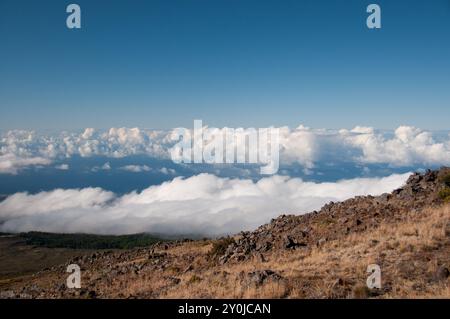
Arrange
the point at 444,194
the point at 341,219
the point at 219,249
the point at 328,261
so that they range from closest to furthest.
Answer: the point at 328,261 < the point at 444,194 < the point at 341,219 < the point at 219,249

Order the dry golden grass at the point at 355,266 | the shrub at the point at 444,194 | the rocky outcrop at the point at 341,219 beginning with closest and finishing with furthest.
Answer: the dry golden grass at the point at 355,266, the rocky outcrop at the point at 341,219, the shrub at the point at 444,194

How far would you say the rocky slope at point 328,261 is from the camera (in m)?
15.5

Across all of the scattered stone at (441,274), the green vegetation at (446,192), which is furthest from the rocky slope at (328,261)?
the green vegetation at (446,192)

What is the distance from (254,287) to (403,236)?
34.6 feet

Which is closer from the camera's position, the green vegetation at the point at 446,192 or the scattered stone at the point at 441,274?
the scattered stone at the point at 441,274

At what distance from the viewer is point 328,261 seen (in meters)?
19.8

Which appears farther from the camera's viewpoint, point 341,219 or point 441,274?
point 341,219

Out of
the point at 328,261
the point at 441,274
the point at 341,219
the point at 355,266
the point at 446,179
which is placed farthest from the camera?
the point at 446,179

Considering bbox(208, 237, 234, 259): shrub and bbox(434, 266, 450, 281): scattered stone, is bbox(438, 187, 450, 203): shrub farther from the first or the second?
bbox(208, 237, 234, 259): shrub

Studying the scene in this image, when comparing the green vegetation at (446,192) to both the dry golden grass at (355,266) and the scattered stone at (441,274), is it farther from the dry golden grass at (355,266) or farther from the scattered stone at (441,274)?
the scattered stone at (441,274)

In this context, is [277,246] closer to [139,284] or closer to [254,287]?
[139,284]

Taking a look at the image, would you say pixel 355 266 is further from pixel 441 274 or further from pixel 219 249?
pixel 219 249

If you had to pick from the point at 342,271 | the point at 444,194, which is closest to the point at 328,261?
the point at 342,271
